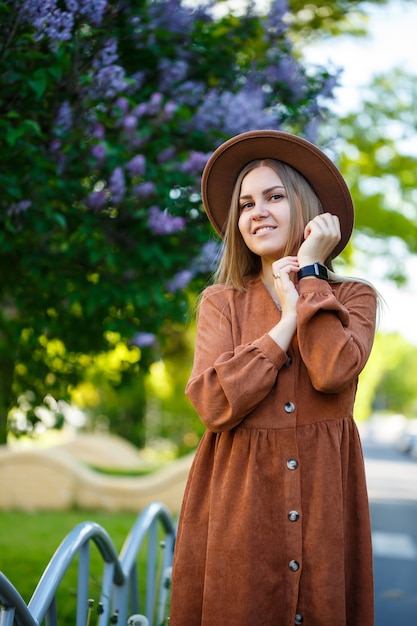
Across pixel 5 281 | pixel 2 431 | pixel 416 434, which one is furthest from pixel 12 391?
pixel 416 434

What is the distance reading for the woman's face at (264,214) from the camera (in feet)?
7.40

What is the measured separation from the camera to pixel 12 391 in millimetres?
5684

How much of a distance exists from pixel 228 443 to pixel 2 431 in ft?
13.3

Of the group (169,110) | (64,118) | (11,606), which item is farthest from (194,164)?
(11,606)

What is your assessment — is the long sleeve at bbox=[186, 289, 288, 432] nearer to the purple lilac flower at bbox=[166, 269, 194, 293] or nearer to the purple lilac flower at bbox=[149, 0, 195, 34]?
the purple lilac flower at bbox=[166, 269, 194, 293]

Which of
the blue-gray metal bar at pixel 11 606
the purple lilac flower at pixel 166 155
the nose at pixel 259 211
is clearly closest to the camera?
the blue-gray metal bar at pixel 11 606

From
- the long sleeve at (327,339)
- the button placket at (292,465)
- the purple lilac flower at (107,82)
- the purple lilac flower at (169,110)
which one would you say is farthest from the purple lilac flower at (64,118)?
the button placket at (292,465)

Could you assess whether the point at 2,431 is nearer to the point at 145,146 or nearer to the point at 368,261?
the point at 145,146

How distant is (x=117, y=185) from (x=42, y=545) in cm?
536

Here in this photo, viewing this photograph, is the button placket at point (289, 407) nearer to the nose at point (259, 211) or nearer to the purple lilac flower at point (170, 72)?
the nose at point (259, 211)

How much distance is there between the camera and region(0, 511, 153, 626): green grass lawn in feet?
19.1

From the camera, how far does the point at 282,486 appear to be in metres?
2.05

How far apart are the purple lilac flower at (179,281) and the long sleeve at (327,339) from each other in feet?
6.90

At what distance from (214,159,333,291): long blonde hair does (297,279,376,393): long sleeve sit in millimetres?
212
